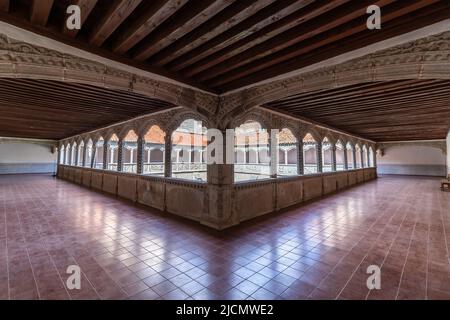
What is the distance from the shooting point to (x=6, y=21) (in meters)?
2.02

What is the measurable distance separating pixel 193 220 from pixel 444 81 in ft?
17.7

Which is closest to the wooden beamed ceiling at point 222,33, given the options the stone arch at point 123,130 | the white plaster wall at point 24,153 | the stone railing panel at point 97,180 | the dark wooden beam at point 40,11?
the dark wooden beam at point 40,11

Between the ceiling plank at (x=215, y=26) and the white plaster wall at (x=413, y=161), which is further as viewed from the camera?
the white plaster wall at (x=413, y=161)

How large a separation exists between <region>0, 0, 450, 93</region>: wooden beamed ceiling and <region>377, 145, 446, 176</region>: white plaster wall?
1563 centimetres

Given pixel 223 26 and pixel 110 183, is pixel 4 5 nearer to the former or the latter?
pixel 223 26

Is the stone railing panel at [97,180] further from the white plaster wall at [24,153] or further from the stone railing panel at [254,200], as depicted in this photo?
the white plaster wall at [24,153]

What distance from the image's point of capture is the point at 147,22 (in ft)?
7.02

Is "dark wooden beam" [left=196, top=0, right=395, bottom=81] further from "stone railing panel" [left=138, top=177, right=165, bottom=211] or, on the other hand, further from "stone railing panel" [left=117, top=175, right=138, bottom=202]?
"stone railing panel" [left=117, top=175, right=138, bottom=202]

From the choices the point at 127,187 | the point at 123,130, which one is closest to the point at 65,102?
the point at 123,130

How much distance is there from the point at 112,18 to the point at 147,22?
339 mm

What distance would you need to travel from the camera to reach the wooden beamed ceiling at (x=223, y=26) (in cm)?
194

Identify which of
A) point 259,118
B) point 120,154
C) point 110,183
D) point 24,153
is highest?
point 259,118

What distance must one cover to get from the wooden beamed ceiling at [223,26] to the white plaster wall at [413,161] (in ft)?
51.3
